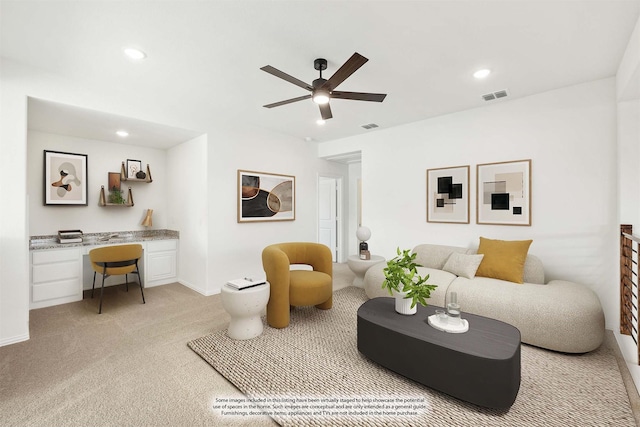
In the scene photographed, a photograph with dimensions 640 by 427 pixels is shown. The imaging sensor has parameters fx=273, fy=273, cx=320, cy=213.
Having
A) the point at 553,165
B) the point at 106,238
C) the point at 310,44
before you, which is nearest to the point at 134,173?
the point at 106,238

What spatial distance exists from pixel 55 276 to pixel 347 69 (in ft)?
14.3

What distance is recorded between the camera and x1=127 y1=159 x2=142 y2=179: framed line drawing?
4496 mm

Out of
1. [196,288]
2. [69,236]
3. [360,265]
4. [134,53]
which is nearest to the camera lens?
[134,53]

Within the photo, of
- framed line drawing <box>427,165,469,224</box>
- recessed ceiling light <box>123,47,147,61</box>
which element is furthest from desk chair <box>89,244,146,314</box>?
framed line drawing <box>427,165,469,224</box>

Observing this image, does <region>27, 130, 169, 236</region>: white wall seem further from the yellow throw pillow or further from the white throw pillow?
the yellow throw pillow

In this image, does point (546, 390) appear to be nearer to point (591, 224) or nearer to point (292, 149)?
point (591, 224)

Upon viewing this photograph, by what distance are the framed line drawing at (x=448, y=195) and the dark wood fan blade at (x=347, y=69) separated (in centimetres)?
243

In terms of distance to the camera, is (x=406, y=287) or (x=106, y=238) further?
(x=106, y=238)

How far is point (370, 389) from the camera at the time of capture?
191 centimetres

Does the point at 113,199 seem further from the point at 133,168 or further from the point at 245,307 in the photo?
the point at 245,307

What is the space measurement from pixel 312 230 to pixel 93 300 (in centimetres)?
353

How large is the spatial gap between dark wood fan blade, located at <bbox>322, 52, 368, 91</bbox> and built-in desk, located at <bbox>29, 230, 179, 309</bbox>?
3.74 metres

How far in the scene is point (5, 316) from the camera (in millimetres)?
2518

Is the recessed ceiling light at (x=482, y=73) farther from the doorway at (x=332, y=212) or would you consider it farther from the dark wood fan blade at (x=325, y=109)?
the doorway at (x=332, y=212)
